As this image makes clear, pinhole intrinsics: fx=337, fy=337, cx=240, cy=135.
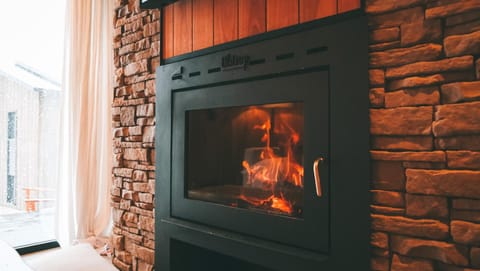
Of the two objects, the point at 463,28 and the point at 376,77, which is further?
the point at 376,77

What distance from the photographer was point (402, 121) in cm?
99

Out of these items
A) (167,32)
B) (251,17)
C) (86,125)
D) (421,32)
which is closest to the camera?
(421,32)

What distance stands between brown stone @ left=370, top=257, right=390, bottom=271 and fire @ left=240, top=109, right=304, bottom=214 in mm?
332

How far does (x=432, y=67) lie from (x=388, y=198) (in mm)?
397

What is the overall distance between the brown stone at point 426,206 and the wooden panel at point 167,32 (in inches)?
49.1

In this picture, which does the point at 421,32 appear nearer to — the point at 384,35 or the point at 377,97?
the point at 384,35

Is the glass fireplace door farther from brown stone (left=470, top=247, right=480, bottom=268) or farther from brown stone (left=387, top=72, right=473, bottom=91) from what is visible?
brown stone (left=470, top=247, right=480, bottom=268)

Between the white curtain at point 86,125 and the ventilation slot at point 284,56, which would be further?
the white curtain at point 86,125

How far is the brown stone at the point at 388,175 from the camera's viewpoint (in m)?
0.99

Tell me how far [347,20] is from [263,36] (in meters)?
0.34

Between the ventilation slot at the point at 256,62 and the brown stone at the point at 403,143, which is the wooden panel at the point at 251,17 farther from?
the brown stone at the point at 403,143

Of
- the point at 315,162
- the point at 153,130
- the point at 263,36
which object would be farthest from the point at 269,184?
the point at 153,130

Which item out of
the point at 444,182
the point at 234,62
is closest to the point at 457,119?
the point at 444,182

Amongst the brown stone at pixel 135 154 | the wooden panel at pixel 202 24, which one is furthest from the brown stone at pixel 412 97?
the brown stone at pixel 135 154
